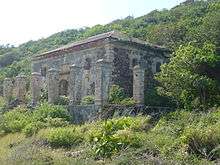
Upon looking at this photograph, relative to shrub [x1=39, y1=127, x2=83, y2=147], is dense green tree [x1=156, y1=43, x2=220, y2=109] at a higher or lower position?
higher

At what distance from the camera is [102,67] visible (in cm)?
2666

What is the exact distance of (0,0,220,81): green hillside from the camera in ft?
99.8

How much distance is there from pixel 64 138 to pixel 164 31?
21026mm

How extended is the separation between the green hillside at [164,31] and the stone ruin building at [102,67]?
268 centimetres

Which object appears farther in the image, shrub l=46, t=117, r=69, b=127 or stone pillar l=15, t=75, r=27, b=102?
stone pillar l=15, t=75, r=27, b=102

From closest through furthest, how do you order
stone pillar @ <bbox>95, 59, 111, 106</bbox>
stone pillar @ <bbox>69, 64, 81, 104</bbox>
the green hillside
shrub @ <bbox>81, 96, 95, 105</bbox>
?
stone pillar @ <bbox>95, 59, 111, 106</bbox>, shrub @ <bbox>81, 96, 95, 105</bbox>, stone pillar @ <bbox>69, 64, 81, 104</bbox>, the green hillside

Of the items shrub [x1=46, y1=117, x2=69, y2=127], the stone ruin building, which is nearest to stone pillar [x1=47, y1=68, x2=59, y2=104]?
the stone ruin building

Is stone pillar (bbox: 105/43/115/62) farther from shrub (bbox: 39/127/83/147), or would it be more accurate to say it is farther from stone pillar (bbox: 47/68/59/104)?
shrub (bbox: 39/127/83/147)

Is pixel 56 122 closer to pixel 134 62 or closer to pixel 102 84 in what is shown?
pixel 102 84

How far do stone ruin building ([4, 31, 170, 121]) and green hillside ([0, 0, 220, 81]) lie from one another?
268 centimetres

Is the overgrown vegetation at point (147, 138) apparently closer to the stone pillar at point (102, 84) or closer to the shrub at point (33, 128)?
the shrub at point (33, 128)

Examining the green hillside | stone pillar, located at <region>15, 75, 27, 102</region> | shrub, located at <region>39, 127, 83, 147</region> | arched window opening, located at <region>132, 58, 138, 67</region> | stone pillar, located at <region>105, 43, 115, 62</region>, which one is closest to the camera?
shrub, located at <region>39, 127, 83, 147</region>

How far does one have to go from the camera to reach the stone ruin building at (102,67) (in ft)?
93.1

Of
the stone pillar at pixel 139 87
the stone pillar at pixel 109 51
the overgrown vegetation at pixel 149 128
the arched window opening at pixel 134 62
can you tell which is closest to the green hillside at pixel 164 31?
the overgrown vegetation at pixel 149 128
